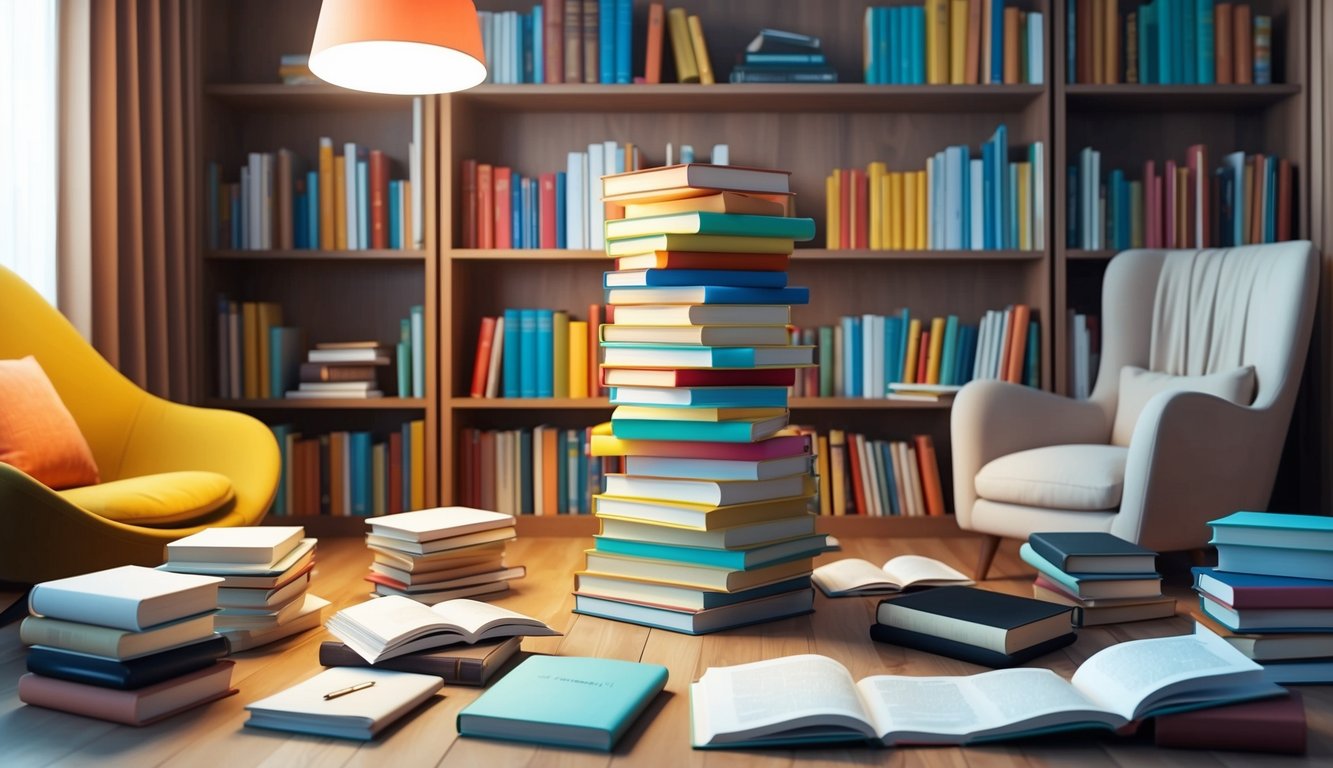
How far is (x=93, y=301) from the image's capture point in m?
3.18

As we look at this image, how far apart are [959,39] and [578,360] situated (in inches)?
64.1

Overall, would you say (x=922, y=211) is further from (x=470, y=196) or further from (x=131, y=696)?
(x=131, y=696)

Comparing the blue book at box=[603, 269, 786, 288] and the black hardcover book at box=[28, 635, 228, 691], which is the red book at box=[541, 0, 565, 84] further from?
the black hardcover book at box=[28, 635, 228, 691]

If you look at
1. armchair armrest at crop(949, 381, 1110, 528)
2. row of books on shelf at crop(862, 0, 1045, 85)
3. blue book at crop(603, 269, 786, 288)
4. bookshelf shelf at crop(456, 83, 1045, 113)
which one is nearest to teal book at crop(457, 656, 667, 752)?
blue book at crop(603, 269, 786, 288)

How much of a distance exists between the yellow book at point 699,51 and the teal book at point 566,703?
2292 millimetres

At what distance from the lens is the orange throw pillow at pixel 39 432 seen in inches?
93.9

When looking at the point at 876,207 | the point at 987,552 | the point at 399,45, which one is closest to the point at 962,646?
Answer: the point at 987,552

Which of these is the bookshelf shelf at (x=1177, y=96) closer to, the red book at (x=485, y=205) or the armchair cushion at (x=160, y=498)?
the red book at (x=485, y=205)

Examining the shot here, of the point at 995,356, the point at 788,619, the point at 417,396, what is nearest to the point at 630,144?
the point at 417,396

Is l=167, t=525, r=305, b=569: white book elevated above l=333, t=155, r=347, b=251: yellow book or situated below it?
below

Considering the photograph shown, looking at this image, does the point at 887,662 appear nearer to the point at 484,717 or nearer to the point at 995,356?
the point at 484,717

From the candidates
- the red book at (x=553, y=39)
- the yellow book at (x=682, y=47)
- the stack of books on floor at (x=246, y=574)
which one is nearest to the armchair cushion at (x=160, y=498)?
the stack of books on floor at (x=246, y=574)

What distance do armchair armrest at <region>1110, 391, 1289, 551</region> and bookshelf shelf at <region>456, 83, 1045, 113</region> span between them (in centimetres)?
132

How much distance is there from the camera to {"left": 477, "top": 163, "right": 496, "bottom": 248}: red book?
3.72m
